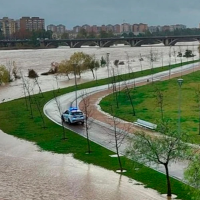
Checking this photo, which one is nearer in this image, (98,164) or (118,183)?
(118,183)

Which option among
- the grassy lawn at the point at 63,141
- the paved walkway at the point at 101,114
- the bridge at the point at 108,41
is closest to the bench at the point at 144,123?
the paved walkway at the point at 101,114

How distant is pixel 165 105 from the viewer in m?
35.5

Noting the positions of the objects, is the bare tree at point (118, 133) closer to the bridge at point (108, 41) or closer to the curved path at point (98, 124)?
the curved path at point (98, 124)

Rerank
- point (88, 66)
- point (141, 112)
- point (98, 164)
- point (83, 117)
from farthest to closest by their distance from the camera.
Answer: point (88, 66)
point (141, 112)
point (83, 117)
point (98, 164)

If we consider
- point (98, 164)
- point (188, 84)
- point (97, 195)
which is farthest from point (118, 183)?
point (188, 84)

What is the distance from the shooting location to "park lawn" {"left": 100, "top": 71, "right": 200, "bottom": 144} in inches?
1138

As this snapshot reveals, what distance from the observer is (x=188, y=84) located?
4781 centimetres

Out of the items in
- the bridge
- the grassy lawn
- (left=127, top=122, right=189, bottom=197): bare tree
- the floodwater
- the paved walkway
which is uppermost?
the bridge

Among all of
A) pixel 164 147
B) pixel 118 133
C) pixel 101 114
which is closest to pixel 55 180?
pixel 164 147

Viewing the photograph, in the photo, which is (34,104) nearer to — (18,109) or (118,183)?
(18,109)

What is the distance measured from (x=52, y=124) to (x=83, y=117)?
236 centimetres

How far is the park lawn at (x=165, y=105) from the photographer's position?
28.9 meters

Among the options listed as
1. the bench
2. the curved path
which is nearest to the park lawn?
the bench

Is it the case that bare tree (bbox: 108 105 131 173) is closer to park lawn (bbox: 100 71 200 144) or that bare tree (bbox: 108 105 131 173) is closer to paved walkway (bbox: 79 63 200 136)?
paved walkway (bbox: 79 63 200 136)
